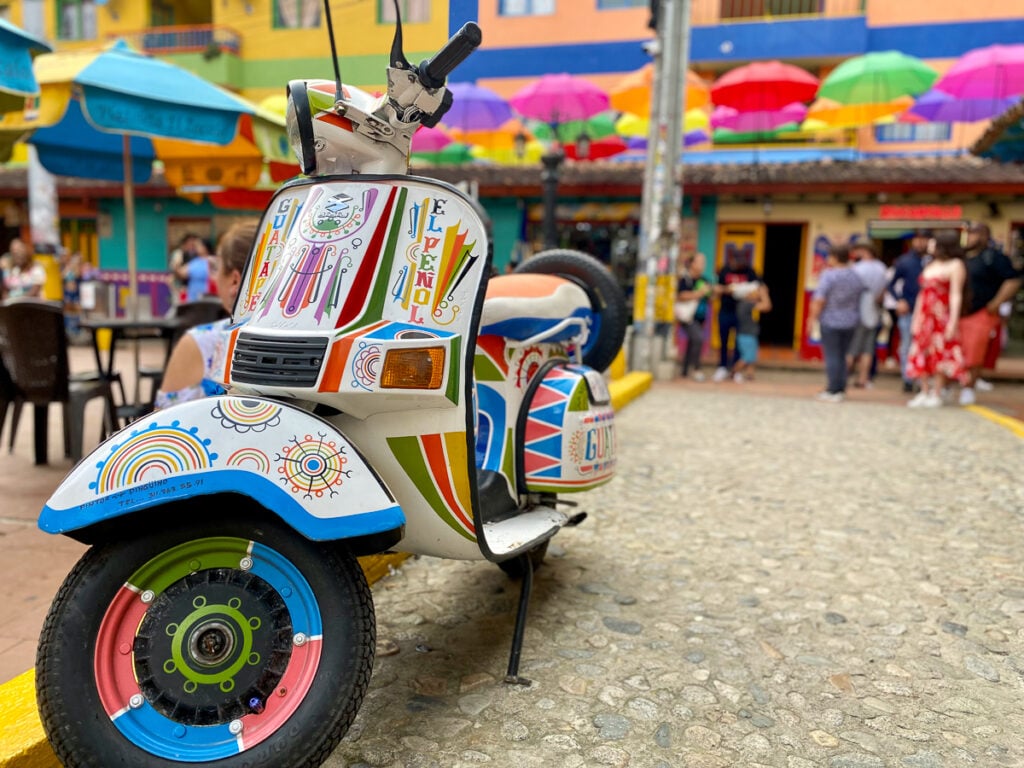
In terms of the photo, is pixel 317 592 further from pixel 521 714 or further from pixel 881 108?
pixel 881 108

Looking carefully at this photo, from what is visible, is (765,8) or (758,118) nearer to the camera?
(758,118)

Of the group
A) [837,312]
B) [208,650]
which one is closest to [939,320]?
[837,312]

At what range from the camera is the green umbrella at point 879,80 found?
1357cm

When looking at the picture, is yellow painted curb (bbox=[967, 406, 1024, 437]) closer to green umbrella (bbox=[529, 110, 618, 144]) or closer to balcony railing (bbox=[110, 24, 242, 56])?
green umbrella (bbox=[529, 110, 618, 144])

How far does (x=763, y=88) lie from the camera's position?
14820 mm

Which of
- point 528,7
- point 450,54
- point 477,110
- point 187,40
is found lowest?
point 450,54

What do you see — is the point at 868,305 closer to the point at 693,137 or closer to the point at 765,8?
the point at 693,137

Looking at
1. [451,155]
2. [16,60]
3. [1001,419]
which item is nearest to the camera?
[16,60]

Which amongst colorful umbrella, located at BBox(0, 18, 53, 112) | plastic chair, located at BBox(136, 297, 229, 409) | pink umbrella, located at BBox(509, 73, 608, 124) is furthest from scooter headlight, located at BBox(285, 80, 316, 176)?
pink umbrella, located at BBox(509, 73, 608, 124)

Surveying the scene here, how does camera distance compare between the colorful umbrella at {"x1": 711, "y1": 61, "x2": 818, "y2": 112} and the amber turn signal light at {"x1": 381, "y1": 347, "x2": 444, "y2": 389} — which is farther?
the colorful umbrella at {"x1": 711, "y1": 61, "x2": 818, "y2": 112}

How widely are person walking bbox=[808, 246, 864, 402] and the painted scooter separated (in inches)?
305

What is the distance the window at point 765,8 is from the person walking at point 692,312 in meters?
11.4

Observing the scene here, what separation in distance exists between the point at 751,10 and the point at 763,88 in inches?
274

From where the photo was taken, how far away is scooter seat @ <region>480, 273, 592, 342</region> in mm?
2760
